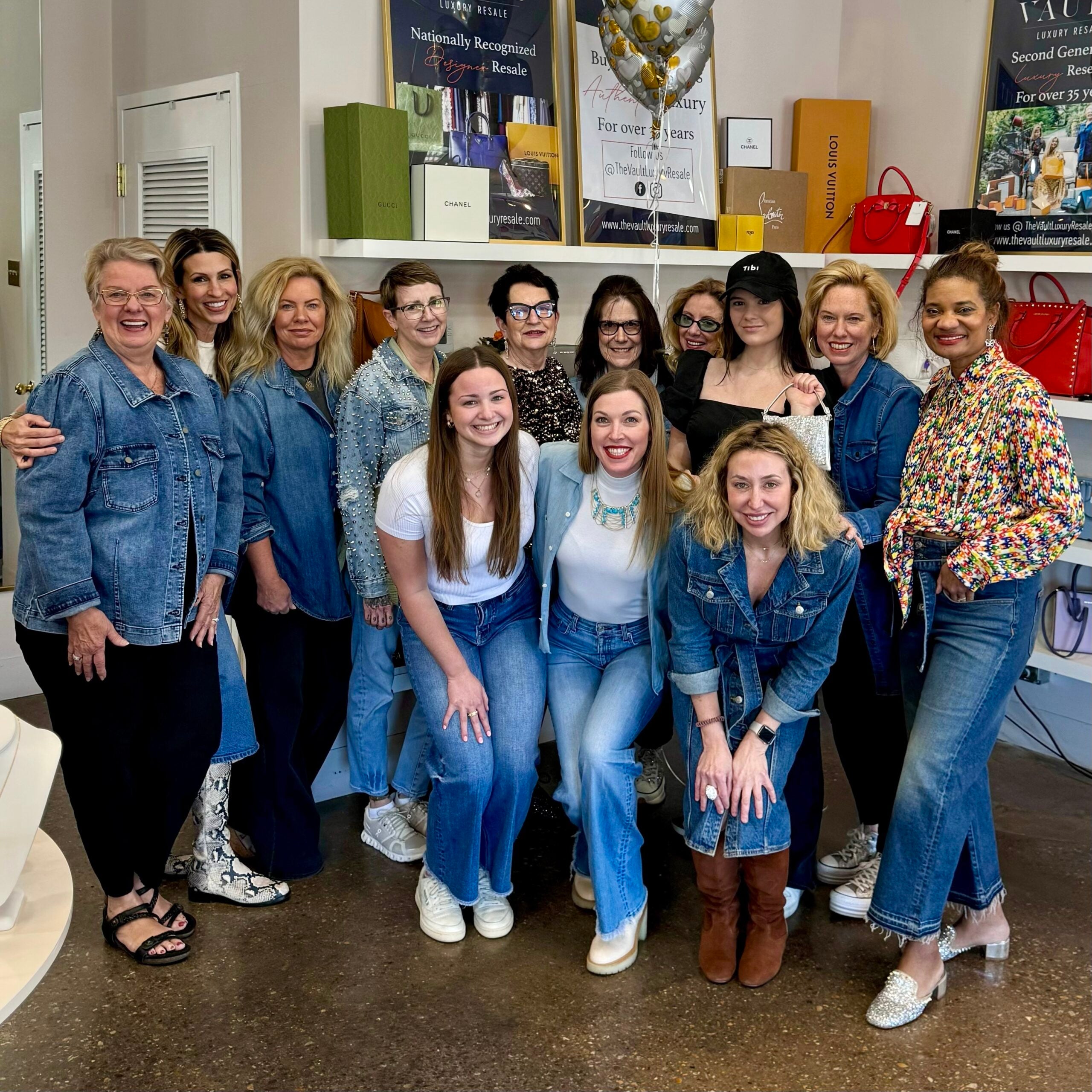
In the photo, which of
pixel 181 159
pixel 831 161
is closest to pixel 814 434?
pixel 831 161

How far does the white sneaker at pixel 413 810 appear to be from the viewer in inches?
134

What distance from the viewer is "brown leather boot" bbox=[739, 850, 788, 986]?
2717 mm

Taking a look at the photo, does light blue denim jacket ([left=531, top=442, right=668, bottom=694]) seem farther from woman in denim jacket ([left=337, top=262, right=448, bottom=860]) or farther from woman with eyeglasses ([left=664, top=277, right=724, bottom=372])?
woman with eyeglasses ([left=664, top=277, right=724, bottom=372])

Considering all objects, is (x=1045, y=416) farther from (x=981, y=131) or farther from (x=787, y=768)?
(x=981, y=131)

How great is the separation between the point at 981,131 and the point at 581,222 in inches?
57.8

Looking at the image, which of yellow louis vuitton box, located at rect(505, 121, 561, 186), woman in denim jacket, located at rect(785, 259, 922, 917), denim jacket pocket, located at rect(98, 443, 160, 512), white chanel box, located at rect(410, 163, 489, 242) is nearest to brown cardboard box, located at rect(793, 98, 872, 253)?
yellow louis vuitton box, located at rect(505, 121, 561, 186)

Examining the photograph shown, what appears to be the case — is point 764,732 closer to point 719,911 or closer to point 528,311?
point 719,911

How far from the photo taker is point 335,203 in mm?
3703

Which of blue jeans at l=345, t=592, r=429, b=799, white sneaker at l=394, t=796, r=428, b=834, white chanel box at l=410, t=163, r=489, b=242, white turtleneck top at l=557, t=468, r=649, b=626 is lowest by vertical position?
white sneaker at l=394, t=796, r=428, b=834

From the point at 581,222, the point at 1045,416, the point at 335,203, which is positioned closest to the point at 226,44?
the point at 335,203

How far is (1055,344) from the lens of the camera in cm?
388

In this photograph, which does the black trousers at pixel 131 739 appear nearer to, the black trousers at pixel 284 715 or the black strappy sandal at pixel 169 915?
the black strappy sandal at pixel 169 915

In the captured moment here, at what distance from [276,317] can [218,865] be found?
1.39 meters

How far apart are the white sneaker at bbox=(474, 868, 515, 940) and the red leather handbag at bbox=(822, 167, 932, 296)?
2.63m
